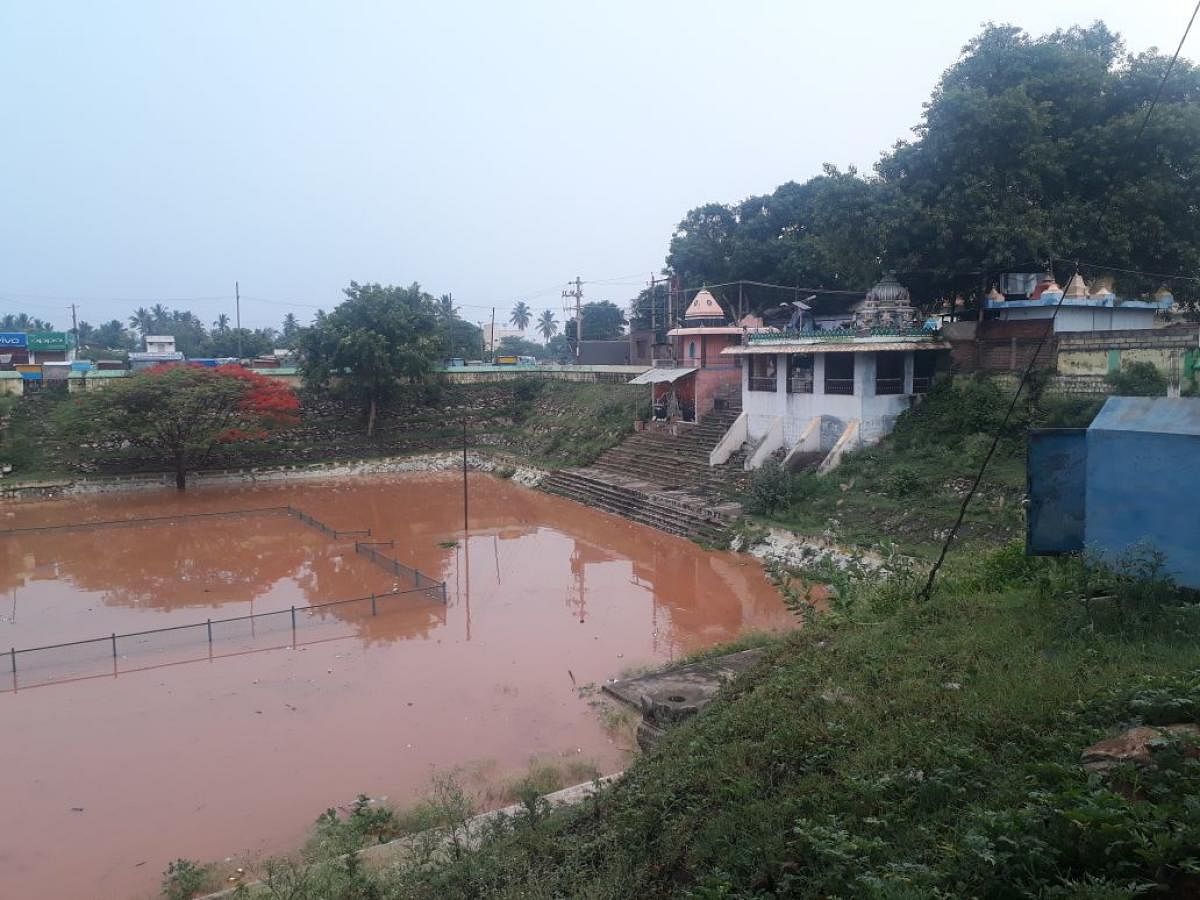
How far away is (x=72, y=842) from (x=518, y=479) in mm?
21740

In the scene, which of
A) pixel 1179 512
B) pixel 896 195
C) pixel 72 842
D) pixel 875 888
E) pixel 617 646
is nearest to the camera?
pixel 875 888

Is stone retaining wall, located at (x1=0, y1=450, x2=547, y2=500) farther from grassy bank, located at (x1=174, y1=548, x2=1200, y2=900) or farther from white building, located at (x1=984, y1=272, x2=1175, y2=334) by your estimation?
grassy bank, located at (x1=174, y1=548, x2=1200, y2=900)

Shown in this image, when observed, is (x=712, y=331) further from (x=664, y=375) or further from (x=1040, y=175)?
(x=1040, y=175)

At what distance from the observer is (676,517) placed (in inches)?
784

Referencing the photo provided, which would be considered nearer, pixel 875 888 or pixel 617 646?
pixel 875 888

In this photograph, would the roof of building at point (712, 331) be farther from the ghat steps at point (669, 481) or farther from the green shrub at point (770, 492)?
the green shrub at point (770, 492)

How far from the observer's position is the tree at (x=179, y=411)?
25312 mm

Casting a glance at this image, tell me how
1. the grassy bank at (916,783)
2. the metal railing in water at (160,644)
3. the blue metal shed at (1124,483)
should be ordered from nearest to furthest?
the grassy bank at (916,783)
the blue metal shed at (1124,483)
the metal railing in water at (160,644)

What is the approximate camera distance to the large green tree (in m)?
17.3

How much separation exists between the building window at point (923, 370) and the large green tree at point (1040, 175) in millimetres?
2026

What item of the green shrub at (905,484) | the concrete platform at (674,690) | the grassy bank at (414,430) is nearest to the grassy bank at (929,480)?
the green shrub at (905,484)

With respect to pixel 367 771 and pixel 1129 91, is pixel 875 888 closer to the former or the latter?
pixel 367 771

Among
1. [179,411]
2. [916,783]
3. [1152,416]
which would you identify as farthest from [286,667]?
[179,411]

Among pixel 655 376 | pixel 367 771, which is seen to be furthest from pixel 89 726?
pixel 655 376
